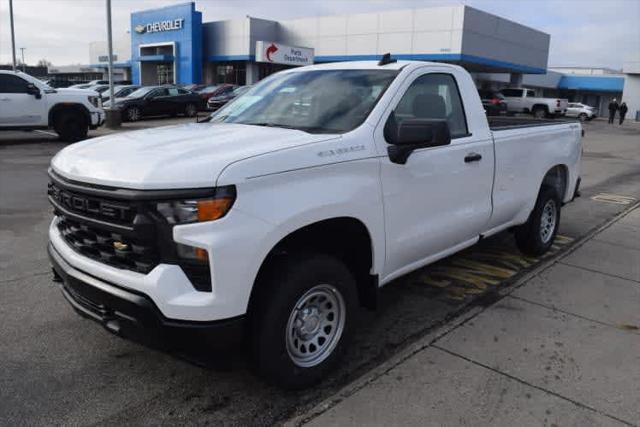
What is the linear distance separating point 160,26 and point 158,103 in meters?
21.9

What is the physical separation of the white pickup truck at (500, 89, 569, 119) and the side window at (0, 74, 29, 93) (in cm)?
3267

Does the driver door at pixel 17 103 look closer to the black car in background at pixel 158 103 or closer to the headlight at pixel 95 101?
the headlight at pixel 95 101

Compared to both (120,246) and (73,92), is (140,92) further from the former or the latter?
(120,246)

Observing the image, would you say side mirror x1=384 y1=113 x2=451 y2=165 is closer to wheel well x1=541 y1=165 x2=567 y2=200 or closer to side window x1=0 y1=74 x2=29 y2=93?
wheel well x1=541 y1=165 x2=567 y2=200

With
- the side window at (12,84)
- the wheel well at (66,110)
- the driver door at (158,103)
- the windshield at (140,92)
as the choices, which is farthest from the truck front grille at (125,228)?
the driver door at (158,103)

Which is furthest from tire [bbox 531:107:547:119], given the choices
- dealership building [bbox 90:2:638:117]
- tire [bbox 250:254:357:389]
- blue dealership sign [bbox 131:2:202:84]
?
tire [bbox 250:254:357:389]

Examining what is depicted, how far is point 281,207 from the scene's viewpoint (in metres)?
2.92

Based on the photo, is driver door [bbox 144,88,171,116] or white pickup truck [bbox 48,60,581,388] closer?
white pickup truck [bbox 48,60,581,388]

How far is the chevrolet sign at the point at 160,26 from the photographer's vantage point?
42406 mm

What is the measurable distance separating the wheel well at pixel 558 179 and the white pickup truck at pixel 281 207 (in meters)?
1.79

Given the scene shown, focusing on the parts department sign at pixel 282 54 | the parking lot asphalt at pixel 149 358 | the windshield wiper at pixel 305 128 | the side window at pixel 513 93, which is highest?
the parts department sign at pixel 282 54

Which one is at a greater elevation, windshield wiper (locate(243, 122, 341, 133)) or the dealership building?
the dealership building

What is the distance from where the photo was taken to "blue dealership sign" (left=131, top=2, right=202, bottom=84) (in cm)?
4194

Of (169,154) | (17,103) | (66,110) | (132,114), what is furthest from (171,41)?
(169,154)
